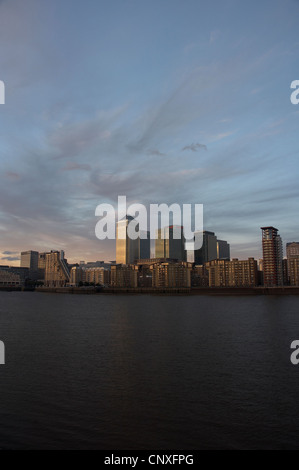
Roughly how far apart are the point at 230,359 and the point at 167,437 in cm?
1876

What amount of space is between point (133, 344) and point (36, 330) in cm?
2162

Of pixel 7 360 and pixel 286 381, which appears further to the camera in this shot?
pixel 7 360

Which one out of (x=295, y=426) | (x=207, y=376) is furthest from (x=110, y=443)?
(x=207, y=376)

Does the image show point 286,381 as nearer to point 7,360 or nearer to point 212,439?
point 212,439

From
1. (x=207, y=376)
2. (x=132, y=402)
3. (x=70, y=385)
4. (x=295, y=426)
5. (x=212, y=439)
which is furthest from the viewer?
(x=207, y=376)

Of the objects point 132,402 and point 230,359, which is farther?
point 230,359

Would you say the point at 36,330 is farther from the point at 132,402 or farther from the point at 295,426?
the point at 295,426

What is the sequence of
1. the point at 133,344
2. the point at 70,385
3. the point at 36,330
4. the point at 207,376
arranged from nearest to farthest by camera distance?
1. the point at 70,385
2. the point at 207,376
3. the point at 133,344
4. the point at 36,330

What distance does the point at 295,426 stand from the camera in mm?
20203
